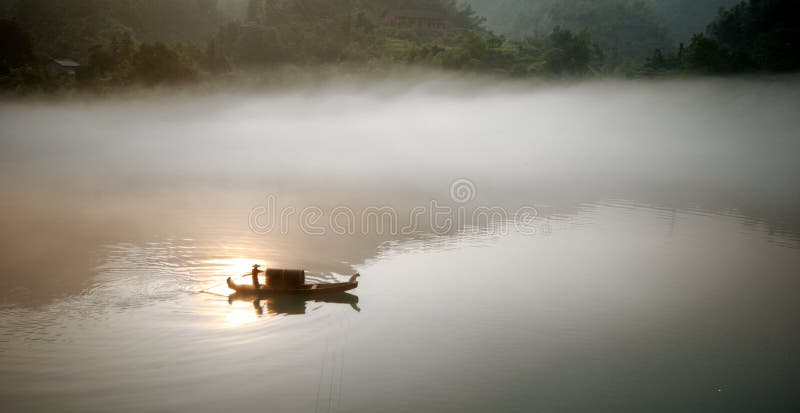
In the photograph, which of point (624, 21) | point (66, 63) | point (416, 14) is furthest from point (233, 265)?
point (624, 21)

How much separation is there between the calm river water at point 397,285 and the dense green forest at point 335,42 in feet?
44.2

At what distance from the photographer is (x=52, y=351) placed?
7230mm

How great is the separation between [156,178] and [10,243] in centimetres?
886

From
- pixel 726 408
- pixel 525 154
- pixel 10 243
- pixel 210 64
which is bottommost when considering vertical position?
pixel 726 408

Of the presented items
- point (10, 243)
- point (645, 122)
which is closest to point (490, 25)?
point (645, 122)

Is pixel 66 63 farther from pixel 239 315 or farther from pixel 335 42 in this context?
pixel 239 315

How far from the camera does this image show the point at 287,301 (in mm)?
9117

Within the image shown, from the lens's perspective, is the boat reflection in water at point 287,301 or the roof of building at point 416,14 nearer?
the boat reflection in water at point 287,301

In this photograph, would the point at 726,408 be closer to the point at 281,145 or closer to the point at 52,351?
the point at 52,351

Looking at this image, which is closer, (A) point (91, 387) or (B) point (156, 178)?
(A) point (91, 387)

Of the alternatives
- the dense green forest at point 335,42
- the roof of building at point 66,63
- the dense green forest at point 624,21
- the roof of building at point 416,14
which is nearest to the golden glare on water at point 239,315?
the dense green forest at point 335,42

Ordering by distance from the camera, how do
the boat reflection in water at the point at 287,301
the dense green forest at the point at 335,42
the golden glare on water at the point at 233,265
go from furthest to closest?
the dense green forest at the point at 335,42 → the golden glare on water at the point at 233,265 → the boat reflection in water at the point at 287,301

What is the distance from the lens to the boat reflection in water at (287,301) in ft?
29.1

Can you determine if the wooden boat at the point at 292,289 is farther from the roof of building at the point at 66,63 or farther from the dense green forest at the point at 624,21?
the dense green forest at the point at 624,21
